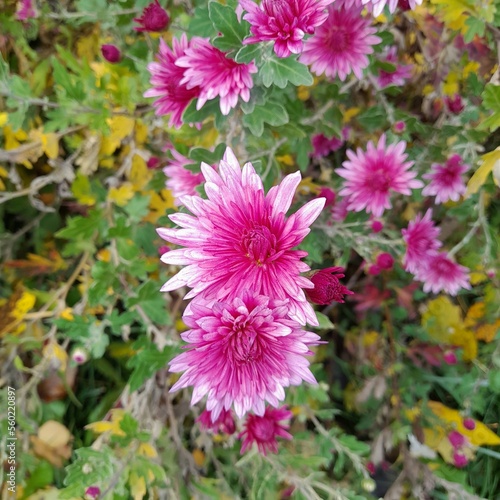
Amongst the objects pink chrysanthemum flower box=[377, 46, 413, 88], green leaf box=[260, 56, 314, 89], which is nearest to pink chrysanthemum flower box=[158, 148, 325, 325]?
green leaf box=[260, 56, 314, 89]

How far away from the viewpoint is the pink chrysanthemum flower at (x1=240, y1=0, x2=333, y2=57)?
702 millimetres

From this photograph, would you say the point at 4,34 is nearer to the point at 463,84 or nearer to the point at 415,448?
the point at 463,84

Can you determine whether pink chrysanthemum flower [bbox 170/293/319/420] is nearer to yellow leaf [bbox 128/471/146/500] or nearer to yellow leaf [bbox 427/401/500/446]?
yellow leaf [bbox 128/471/146/500]

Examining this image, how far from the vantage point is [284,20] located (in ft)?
2.35

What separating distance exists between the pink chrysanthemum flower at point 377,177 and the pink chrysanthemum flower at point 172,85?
0.38m

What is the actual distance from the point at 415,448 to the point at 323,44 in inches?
47.3

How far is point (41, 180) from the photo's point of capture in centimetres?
152

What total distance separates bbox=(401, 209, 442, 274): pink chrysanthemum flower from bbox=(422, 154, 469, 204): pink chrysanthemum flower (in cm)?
12

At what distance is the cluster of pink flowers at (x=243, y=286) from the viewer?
2.13ft

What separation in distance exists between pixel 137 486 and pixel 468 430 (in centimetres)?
91

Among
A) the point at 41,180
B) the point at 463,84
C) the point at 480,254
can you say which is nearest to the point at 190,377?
the point at 480,254

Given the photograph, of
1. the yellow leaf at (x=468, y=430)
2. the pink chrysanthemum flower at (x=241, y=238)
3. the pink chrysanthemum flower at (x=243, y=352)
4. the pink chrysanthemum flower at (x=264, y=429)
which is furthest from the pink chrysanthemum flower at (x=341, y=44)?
the yellow leaf at (x=468, y=430)

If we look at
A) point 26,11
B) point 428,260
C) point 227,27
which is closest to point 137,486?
point 428,260

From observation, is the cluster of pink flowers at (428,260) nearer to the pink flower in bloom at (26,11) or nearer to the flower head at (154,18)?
the flower head at (154,18)
